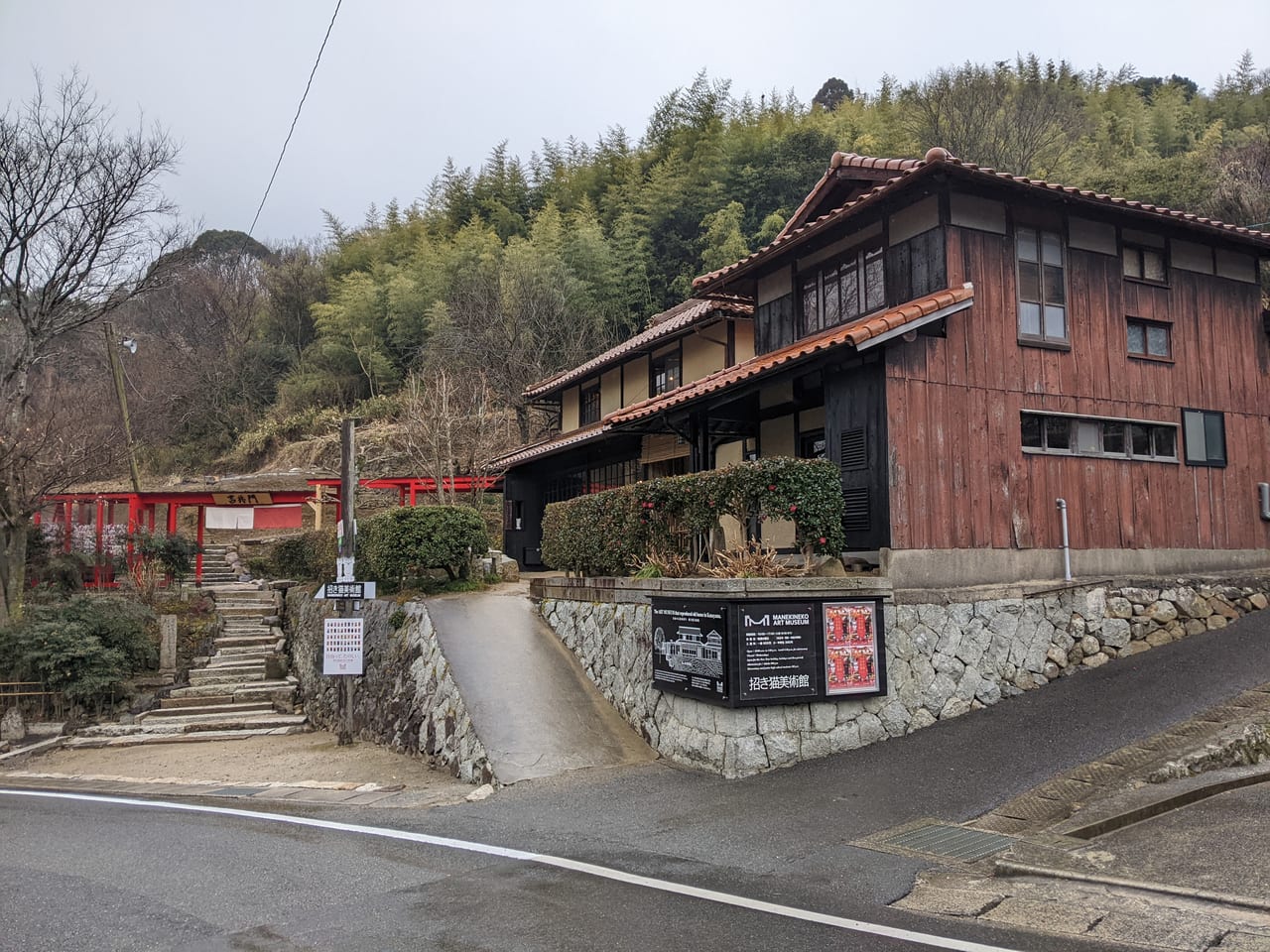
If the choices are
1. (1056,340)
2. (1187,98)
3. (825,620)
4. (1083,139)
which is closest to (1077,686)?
(825,620)

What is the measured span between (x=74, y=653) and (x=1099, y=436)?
1833 cm

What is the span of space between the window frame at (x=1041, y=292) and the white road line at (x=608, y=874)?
9.11 metres

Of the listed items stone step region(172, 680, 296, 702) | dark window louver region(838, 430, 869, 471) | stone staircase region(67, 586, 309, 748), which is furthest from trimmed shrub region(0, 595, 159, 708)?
dark window louver region(838, 430, 869, 471)

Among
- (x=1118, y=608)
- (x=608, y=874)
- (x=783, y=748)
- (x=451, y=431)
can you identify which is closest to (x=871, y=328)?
(x=783, y=748)

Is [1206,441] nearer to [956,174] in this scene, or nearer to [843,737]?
[956,174]

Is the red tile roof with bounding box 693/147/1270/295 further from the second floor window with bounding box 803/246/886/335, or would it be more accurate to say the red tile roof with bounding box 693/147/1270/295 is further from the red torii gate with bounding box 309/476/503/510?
the red torii gate with bounding box 309/476/503/510

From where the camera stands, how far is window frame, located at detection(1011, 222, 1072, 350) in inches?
488

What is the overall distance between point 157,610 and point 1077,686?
67.0 feet

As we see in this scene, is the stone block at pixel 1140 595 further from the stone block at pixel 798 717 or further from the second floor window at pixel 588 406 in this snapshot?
the second floor window at pixel 588 406

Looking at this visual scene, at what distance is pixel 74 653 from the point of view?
1728 cm

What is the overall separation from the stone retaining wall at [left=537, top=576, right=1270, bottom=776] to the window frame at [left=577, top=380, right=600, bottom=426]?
472 inches

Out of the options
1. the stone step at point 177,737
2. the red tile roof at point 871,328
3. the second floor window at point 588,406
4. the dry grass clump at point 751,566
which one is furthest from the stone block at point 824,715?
the second floor window at point 588,406

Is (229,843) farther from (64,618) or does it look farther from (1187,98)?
(1187,98)

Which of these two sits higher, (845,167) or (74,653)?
(845,167)
